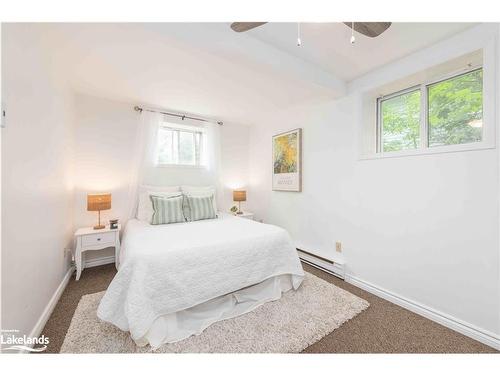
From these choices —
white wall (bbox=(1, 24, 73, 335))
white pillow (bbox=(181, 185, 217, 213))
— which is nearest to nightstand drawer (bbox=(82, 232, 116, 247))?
white wall (bbox=(1, 24, 73, 335))

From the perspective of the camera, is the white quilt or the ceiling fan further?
the white quilt

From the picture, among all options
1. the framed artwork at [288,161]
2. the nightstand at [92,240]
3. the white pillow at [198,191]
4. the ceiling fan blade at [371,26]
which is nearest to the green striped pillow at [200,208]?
the white pillow at [198,191]

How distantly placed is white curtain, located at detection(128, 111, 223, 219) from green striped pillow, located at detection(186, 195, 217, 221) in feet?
2.01

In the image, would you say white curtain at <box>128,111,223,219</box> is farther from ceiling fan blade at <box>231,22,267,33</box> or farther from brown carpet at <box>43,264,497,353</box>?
ceiling fan blade at <box>231,22,267,33</box>

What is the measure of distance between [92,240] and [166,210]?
873 millimetres

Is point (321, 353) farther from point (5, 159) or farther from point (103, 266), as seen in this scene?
point (103, 266)

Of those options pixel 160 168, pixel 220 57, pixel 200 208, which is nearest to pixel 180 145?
pixel 160 168

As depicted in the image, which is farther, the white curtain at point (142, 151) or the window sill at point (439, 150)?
the white curtain at point (142, 151)

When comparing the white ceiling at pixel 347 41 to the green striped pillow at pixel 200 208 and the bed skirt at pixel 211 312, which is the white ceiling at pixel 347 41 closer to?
the green striped pillow at pixel 200 208

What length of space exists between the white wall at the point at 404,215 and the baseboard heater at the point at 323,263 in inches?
3.5

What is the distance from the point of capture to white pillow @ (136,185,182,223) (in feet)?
8.98

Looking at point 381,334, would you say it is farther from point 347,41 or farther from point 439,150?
point 347,41

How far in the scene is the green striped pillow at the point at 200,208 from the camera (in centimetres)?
280

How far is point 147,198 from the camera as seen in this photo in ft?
9.20
